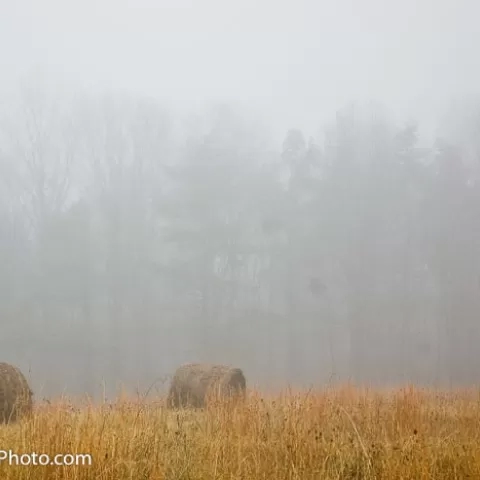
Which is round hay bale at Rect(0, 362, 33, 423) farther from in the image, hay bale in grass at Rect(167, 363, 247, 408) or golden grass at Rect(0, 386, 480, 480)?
hay bale in grass at Rect(167, 363, 247, 408)

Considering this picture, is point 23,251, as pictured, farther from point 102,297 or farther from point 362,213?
point 362,213

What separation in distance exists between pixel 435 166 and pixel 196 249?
511 inches

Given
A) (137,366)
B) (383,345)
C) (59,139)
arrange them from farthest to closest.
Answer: (59,139) < (383,345) < (137,366)

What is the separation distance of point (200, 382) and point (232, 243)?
1645 centimetres

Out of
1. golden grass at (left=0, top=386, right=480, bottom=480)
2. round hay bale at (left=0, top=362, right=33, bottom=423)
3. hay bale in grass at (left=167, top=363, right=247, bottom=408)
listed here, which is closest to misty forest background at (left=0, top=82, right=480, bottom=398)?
hay bale in grass at (left=167, top=363, right=247, bottom=408)

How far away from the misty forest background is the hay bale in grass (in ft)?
42.0

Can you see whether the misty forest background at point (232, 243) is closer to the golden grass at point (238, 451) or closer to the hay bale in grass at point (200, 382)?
the hay bale in grass at point (200, 382)

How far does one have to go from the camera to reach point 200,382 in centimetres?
952

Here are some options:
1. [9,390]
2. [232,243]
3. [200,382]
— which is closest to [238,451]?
[9,390]

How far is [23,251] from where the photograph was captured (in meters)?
30.9

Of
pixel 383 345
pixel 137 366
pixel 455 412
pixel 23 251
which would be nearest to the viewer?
pixel 455 412

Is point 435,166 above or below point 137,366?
above

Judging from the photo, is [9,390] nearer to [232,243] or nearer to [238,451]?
[238,451]

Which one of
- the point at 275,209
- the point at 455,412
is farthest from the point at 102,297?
the point at 455,412
